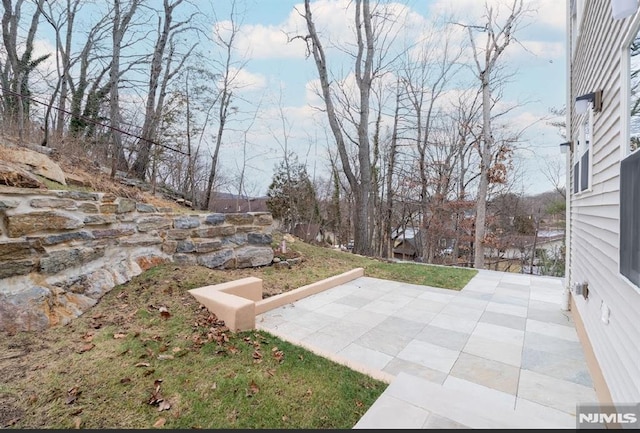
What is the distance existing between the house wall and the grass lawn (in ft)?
4.57

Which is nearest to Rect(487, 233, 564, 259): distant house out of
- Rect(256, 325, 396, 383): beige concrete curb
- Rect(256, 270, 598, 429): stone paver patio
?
Rect(256, 270, 598, 429): stone paver patio

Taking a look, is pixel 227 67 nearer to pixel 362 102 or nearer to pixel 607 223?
pixel 362 102

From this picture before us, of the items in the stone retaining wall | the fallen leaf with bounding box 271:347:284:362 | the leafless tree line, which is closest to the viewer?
the fallen leaf with bounding box 271:347:284:362

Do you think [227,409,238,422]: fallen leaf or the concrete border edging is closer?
[227,409,238,422]: fallen leaf

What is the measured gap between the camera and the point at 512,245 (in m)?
12.4

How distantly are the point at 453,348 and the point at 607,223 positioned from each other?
5.08 ft

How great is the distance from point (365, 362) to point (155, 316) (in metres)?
1.95

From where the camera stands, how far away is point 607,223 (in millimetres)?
2182

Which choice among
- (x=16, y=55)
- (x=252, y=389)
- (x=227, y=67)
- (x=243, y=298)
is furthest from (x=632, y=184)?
(x=16, y=55)

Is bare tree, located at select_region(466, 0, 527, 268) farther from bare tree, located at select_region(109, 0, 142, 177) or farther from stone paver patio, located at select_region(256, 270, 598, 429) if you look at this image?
bare tree, located at select_region(109, 0, 142, 177)

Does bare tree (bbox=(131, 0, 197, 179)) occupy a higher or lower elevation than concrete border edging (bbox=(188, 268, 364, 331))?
higher

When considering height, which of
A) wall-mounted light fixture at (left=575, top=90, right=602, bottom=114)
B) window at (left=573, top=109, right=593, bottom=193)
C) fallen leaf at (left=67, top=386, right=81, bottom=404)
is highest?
wall-mounted light fixture at (left=575, top=90, right=602, bottom=114)

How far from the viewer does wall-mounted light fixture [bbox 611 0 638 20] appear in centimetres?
164

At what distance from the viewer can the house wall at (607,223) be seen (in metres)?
1.69
